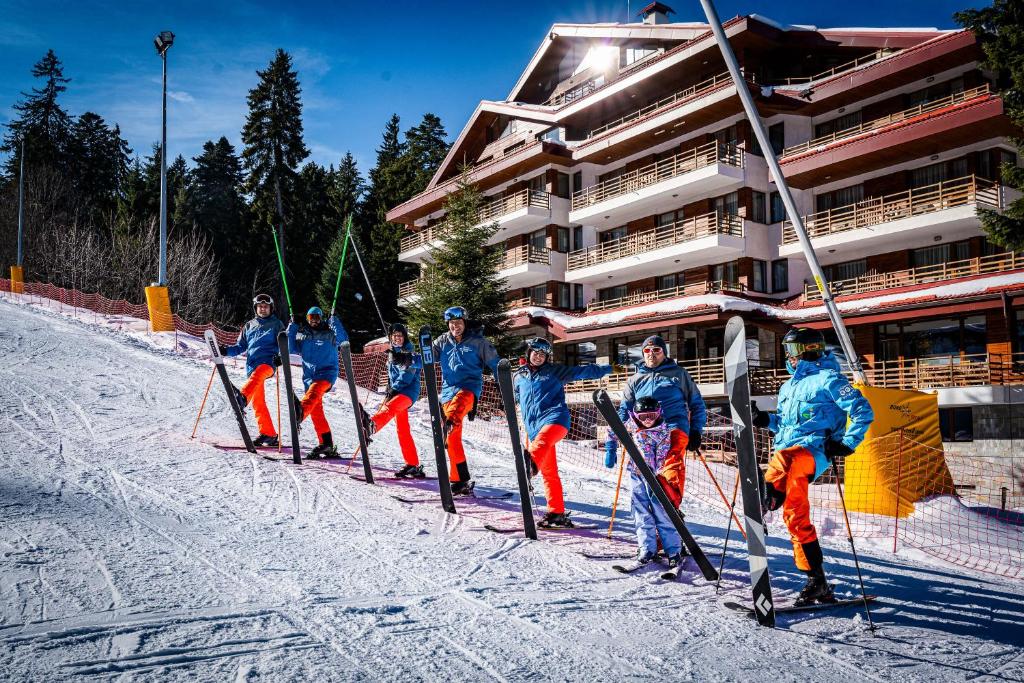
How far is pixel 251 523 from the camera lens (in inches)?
237

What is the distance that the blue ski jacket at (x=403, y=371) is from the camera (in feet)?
27.4

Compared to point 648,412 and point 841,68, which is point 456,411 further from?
point 841,68

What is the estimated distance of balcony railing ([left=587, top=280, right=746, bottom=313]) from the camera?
85.8 feet

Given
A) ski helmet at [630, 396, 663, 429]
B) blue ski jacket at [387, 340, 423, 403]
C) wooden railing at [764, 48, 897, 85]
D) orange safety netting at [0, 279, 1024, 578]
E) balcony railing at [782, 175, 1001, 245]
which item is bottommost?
orange safety netting at [0, 279, 1024, 578]

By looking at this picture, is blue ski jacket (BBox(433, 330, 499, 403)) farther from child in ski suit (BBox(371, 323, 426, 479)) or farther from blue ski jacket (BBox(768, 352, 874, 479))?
blue ski jacket (BBox(768, 352, 874, 479))

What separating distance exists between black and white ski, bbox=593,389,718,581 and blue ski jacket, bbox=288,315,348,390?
14.2 feet

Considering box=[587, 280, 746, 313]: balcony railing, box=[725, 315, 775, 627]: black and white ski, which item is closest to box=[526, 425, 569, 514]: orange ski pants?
box=[725, 315, 775, 627]: black and white ski

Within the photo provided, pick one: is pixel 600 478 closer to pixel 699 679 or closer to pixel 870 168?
pixel 699 679

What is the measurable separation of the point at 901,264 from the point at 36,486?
77.2 ft

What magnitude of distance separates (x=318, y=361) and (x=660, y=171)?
73.6 feet

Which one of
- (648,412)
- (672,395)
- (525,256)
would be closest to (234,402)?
(648,412)

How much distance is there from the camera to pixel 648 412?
5762mm

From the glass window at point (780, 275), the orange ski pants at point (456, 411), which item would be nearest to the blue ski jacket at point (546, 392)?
the orange ski pants at point (456, 411)

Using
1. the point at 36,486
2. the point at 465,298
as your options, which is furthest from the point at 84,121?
the point at 36,486
